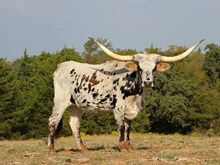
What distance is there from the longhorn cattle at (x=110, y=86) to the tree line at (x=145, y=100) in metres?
28.1

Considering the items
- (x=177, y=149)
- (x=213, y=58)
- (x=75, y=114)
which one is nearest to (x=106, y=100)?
(x=75, y=114)

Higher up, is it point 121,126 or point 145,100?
point 145,100

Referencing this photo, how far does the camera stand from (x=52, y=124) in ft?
43.5

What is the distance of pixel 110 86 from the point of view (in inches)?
507

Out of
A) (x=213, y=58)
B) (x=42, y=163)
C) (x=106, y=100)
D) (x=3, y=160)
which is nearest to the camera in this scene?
(x=42, y=163)

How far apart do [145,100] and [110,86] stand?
4309 cm

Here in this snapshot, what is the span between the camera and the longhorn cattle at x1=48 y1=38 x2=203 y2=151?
489 inches

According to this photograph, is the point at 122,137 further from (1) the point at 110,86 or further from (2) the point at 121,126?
(1) the point at 110,86

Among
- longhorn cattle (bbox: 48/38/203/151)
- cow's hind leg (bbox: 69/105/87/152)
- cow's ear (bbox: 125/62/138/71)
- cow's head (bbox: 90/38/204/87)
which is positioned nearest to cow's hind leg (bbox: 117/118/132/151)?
longhorn cattle (bbox: 48/38/203/151)

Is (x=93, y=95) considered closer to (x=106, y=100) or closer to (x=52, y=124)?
(x=106, y=100)

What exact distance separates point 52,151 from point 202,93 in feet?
163

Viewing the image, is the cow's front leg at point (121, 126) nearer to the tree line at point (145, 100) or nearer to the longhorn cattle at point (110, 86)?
the longhorn cattle at point (110, 86)

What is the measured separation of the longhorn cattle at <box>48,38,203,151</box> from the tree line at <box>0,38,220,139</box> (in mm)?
28101

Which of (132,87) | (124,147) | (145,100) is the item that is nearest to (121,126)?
(124,147)
